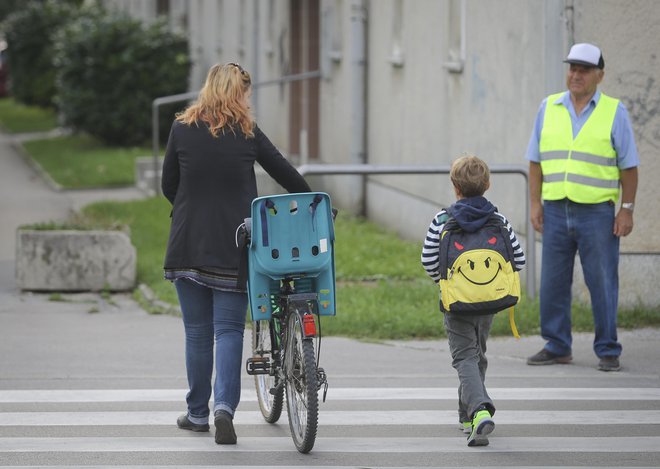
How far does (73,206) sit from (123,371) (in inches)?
451

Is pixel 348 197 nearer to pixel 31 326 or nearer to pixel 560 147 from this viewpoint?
pixel 31 326

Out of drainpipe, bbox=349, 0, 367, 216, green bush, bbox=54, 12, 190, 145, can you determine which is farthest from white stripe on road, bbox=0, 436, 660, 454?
green bush, bbox=54, 12, 190, 145

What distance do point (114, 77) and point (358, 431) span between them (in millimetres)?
21346

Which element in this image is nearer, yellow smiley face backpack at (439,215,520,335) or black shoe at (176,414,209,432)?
yellow smiley face backpack at (439,215,520,335)

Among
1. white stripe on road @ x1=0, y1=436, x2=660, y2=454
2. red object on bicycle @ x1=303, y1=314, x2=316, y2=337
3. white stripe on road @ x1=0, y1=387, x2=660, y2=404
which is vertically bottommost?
white stripe on road @ x1=0, y1=436, x2=660, y2=454

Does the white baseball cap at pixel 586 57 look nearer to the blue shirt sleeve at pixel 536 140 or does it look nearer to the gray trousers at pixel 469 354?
the blue shirt sleeve at pixel 536 140

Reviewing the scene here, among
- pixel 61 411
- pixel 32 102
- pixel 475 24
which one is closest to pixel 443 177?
pixel 475 24

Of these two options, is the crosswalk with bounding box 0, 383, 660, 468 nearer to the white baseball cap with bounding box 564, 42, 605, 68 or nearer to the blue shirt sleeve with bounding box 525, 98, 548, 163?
the blue shirt sleeve with bounding box 525, 98, 548, 163

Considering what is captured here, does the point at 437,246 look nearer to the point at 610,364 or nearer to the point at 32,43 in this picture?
the point at 610,364

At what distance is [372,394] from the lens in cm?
826

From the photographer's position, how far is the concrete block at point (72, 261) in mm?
12320

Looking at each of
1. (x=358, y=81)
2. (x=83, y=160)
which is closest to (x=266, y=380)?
(x=358, y=81)

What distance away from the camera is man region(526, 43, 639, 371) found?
28.4 feet

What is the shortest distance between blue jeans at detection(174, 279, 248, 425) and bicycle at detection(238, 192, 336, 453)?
199mm
